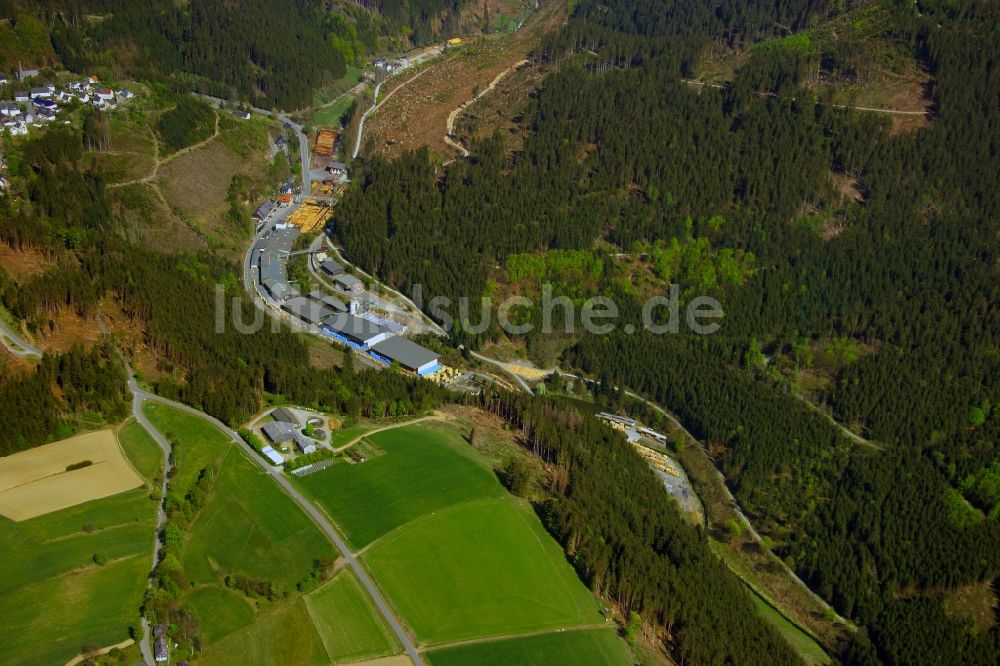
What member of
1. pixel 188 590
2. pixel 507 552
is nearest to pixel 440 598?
pixel 507 552

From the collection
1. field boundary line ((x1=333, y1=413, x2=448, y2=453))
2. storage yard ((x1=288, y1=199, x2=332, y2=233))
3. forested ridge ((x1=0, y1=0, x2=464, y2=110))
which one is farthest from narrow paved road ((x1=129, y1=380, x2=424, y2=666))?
forested ridge ((x1=0, y1=0, x2=464, y2=110))

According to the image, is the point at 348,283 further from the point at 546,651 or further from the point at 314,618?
the point at 546,651

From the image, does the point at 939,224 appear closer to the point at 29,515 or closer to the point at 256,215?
the point at 256,215

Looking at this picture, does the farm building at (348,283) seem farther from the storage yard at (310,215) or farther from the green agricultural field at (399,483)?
the green agricultural field at (399,483)

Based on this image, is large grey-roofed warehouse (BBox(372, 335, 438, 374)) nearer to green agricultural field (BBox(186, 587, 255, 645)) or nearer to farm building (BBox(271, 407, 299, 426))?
farm building (BBox(271, 407, 299, 426))

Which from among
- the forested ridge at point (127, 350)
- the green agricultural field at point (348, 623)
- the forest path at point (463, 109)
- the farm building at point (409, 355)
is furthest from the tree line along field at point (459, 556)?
the forest path at point (463, 109)

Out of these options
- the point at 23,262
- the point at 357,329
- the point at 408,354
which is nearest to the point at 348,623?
the point at 408,354

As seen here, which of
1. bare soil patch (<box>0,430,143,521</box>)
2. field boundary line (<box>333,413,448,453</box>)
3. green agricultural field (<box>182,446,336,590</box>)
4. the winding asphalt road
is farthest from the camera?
field boundary line (<box>333,413,448,453</box>)
